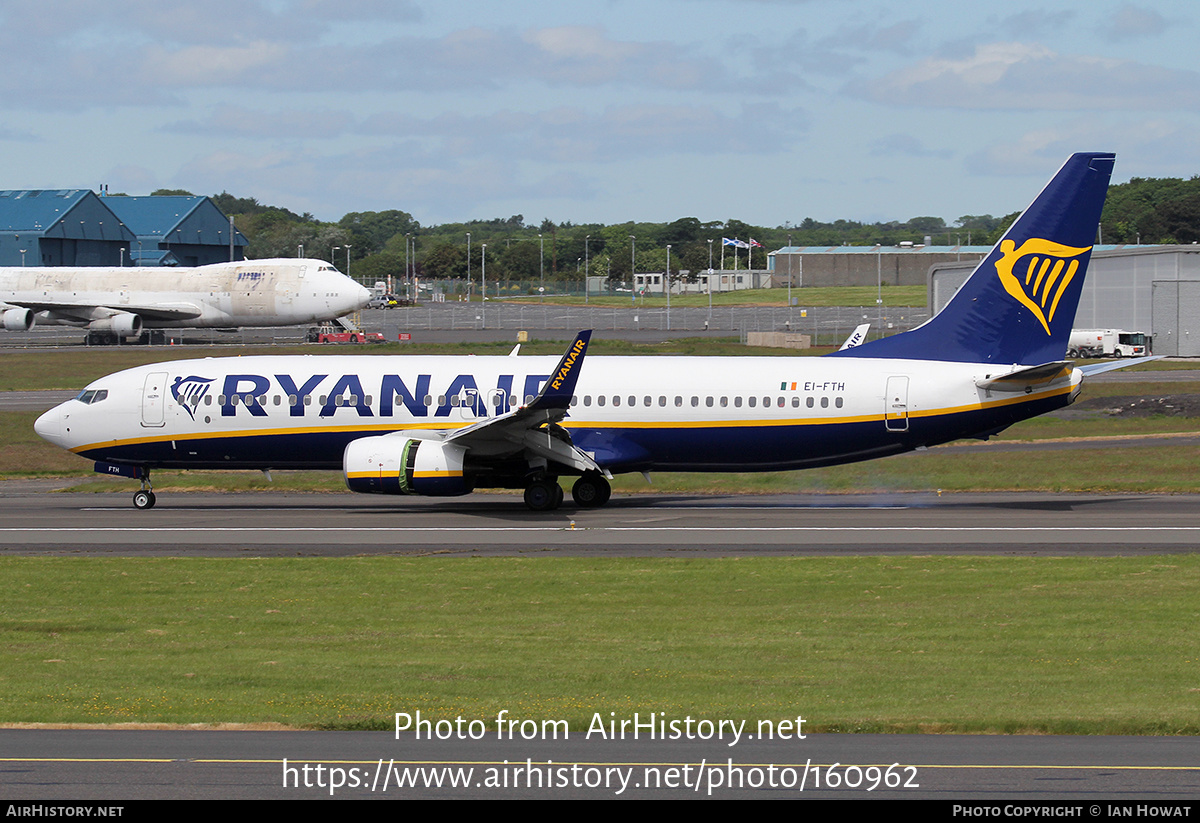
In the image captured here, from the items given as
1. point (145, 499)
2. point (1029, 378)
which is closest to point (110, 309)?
point (145, 499)

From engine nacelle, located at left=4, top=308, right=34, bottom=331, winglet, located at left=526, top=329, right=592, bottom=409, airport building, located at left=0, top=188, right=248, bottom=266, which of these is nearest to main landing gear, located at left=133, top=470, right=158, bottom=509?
winglet, located at left=526, top=329, right=592, bottom=409

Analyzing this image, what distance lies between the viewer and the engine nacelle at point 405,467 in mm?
31781

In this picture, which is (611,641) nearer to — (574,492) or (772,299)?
(574,492)

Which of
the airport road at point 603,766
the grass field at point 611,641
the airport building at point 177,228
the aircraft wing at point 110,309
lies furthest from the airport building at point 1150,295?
the airport building at point 177,228

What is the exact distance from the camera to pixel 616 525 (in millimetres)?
30984

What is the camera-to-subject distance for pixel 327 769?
445 inches

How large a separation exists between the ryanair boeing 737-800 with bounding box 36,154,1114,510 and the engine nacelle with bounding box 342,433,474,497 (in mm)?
38

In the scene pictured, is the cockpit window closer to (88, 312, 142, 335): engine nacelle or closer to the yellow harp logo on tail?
the yellow harp logo on tail

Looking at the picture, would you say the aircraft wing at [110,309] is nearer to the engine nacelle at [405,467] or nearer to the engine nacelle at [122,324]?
the engine nacelle at [122,324]

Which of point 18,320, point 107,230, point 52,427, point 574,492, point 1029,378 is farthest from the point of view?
point 107,230

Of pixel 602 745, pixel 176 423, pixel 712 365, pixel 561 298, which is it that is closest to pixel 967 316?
pixel 712 365

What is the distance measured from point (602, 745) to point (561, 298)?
183109 mm

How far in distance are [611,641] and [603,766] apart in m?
6.61

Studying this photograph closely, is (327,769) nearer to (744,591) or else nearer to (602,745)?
(602,745)
